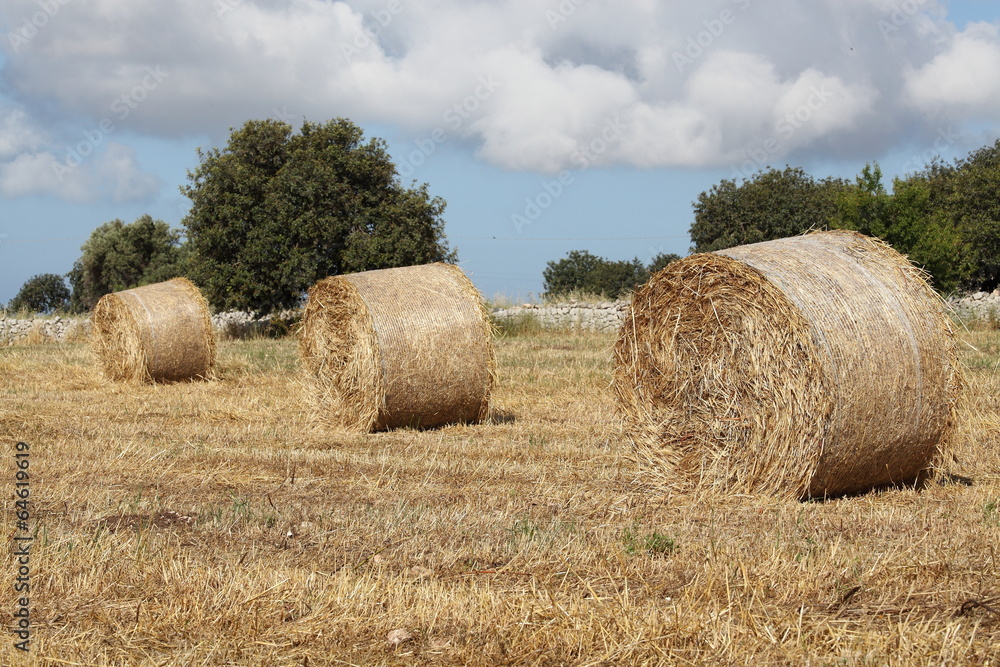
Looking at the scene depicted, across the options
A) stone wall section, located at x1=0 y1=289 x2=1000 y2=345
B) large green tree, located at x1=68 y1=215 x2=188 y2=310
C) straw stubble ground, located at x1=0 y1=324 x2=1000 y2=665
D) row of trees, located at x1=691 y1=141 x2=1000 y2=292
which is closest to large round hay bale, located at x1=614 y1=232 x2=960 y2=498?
straw stubble ground, located at x1=0 y1=324 x2=1000 y2=665

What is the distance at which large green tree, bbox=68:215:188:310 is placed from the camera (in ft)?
170

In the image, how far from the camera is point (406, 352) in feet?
34.0

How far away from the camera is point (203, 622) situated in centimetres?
423

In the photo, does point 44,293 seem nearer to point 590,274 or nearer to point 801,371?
point 590,274

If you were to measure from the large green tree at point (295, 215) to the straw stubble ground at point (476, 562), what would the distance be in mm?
20356

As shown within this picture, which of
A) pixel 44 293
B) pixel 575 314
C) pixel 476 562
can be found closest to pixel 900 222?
pixel 575 314

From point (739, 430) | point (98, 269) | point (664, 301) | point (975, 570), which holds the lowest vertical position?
point (975, 570)

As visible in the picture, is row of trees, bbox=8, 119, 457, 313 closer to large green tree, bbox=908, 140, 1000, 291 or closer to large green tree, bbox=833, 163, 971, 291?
large green tree, bbox=833, 163, 971, 291

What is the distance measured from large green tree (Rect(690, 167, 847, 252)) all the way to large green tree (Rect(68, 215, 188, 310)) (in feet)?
91.6

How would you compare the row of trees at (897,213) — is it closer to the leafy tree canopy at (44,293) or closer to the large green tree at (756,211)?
the large green tree at (756,211)

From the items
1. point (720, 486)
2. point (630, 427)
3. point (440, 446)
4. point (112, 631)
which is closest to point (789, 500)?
point (720, 486)

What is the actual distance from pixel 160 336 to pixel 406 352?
6840 millimetres

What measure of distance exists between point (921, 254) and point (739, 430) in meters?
26.2

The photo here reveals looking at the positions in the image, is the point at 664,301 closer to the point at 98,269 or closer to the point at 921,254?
the point at 921,254
